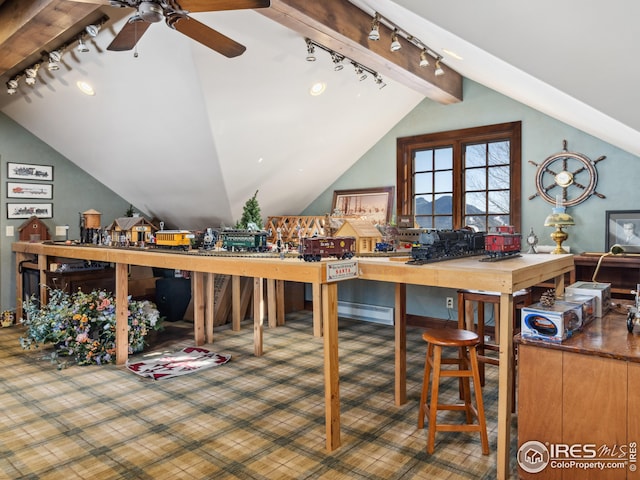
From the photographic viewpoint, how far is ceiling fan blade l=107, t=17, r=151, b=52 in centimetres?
253

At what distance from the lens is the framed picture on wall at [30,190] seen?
5.27m

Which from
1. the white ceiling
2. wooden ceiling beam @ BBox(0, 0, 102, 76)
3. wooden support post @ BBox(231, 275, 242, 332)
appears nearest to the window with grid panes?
the white ceiling

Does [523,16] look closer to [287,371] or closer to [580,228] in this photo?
[287,371]

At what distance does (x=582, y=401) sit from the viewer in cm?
191

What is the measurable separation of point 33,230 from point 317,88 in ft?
12.8

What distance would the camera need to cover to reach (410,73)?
3936mm

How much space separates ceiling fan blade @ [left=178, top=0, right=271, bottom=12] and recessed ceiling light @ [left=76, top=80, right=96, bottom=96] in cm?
217

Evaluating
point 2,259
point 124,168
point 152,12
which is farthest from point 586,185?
point 2,259

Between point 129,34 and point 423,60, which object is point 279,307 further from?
point 129,34

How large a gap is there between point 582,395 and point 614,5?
1543 millimetres

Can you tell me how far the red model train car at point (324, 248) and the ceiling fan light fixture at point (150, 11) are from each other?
134 cm

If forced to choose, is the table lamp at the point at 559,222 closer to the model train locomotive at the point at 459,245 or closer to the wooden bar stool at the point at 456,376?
the model train locomotive at the point at 459,245

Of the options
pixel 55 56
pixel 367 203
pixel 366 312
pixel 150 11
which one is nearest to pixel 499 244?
pixel 150 11

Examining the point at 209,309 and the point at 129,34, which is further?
the point at 209,309
